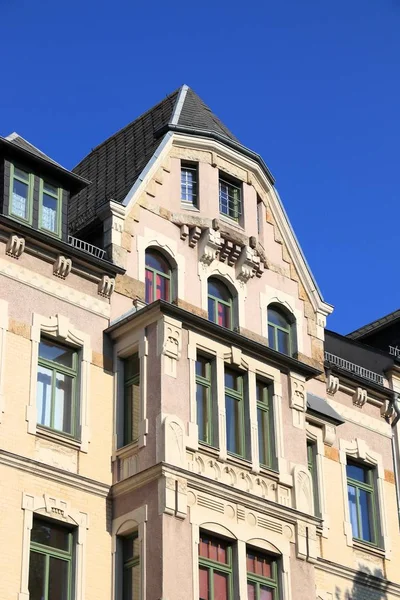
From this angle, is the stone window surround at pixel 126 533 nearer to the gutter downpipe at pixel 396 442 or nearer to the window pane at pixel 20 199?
the window pane at pixel 20 199

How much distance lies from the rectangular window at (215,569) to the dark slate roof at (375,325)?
542 inches

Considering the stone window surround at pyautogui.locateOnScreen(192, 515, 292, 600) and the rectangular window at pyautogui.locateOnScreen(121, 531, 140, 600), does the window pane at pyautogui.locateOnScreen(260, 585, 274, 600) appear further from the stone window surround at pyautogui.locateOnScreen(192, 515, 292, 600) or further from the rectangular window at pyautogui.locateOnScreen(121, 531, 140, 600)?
the rectangular window at pyautogui.locateOnScreen(121, 531, 140, 600)

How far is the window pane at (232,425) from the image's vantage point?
3041 centimetres

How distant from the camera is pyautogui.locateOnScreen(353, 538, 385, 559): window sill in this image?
3394cm

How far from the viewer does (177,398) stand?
29406 mm

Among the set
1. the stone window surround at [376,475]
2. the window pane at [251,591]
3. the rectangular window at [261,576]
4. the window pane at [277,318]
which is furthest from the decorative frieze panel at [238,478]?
the window pane at [277,318]

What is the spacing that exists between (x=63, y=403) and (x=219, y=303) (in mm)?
5703

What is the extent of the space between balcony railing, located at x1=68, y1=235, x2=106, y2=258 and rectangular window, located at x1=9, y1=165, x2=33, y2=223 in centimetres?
132

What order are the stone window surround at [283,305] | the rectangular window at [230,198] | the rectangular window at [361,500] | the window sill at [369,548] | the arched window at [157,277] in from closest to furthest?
1. the arched window at [157,277]
2. the window sill at [369,548]
3. the stone window surround at [283,305]
4. the rectangular window at [361,500]
5. the rectangular window at [230,198]

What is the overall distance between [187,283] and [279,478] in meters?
5.37

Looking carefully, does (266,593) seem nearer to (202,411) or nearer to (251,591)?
(251,591)

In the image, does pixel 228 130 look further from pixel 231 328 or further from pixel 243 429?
pixel 243 429

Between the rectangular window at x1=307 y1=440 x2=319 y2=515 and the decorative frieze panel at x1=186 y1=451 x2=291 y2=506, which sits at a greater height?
the rectangular window at x1=307 y1=440 x2=319 y2=515

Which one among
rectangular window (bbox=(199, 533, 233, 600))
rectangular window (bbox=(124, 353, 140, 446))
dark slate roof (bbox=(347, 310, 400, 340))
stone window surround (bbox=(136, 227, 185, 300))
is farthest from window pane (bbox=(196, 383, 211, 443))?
dark slate roof (bbox=(347, 310, 400, 340))
